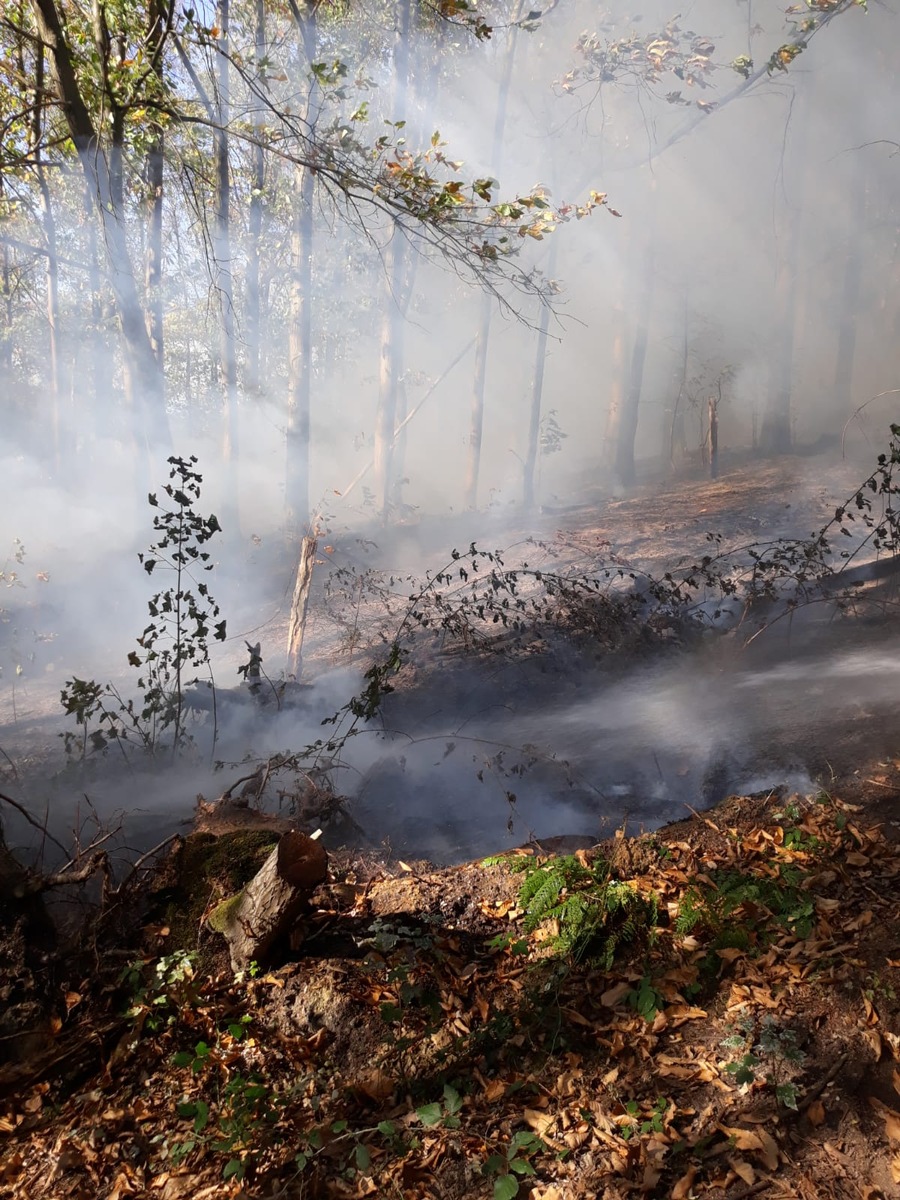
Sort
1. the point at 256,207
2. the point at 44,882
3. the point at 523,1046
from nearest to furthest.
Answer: the point at 523,1046
the point at 44,882
the point at 256,207

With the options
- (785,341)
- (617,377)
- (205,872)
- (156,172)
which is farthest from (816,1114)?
(617,377)

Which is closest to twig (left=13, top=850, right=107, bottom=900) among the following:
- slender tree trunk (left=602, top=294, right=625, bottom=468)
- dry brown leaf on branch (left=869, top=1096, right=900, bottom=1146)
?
Answer: dry brown leaf on branch (left=869, top=1096, right=900, bottom=1146)

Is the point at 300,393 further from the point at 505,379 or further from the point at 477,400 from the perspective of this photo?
the point at 505,379

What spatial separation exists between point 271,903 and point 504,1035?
120cm

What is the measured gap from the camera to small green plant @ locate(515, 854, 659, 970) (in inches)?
129

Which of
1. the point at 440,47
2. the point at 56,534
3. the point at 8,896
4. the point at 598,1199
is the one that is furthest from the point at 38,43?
the point at 56,534

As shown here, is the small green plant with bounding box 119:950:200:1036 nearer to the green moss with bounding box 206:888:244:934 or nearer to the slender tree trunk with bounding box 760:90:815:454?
the green moss with bounding box 206:888:244:934

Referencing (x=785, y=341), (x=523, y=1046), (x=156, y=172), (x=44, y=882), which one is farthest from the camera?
(x=785, y=341)

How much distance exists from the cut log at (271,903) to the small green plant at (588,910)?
1059 mm

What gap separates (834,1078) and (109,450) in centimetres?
3247

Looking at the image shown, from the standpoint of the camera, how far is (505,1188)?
92.1 inches

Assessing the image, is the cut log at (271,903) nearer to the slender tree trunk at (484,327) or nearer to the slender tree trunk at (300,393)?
the slender tree trunk at (300,393)

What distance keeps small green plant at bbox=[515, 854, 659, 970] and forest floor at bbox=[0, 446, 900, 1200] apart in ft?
0.04

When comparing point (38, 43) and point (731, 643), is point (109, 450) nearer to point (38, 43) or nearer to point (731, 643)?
point (38, 43)
